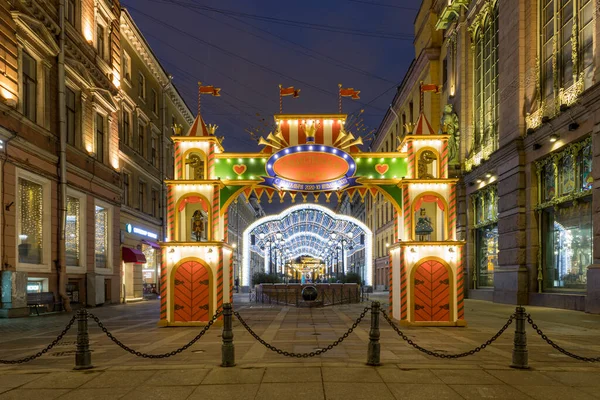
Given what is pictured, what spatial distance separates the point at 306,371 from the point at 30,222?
16.0m

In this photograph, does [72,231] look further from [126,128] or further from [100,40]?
[100,40]

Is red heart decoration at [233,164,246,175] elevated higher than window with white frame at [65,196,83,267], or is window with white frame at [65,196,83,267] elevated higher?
red heart decoration at [233,164,246,175]

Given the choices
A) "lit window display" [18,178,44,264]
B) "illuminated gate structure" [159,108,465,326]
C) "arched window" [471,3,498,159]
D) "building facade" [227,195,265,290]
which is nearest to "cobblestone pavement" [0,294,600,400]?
"illuminated gate structure" [159,108,465,326]

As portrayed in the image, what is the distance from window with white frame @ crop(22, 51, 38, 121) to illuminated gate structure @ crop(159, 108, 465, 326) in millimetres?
7611

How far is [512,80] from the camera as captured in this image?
78.3ft

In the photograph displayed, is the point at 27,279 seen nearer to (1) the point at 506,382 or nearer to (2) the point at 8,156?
(2) the point at 8,156

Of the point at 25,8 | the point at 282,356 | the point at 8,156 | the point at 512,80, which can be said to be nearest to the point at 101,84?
the point at 25,8

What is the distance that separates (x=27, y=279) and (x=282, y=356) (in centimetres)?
1369

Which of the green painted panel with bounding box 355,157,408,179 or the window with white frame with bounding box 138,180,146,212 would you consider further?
the window with white frame with bounding box 138,180,146,212

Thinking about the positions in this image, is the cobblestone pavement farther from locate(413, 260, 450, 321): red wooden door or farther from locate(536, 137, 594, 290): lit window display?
locate(536, 137, 594, 290): lit window display

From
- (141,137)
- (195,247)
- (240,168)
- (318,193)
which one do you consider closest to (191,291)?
(195,247)

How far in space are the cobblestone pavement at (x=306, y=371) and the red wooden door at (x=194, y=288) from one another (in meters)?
2.26

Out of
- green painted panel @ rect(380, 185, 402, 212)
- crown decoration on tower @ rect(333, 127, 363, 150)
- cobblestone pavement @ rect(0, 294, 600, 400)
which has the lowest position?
cobblestone pavement @ rect(0, 294, 600, 400)

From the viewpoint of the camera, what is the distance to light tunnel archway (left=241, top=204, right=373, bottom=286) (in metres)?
36.1
